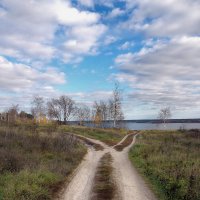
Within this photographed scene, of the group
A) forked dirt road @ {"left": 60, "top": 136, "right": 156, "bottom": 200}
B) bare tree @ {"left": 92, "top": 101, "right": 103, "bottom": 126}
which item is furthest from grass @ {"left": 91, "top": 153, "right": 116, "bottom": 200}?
bare tree @ {"left": 92, "top": 101, "right": 103, "bottom": 126}

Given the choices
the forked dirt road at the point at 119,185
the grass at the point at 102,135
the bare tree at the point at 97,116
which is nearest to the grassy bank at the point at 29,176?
the forked dirt road at the point at 119,185

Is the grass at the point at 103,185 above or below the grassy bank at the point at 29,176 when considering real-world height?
below

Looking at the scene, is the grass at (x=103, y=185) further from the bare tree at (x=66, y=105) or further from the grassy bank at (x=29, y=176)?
the bare tree at (x=66, y=105)

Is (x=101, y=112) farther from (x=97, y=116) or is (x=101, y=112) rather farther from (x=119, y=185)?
(x=119, y=185)

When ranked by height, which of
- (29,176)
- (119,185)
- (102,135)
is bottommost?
(119,185)

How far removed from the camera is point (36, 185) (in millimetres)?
11453

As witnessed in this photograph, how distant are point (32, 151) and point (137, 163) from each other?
767 centimetres

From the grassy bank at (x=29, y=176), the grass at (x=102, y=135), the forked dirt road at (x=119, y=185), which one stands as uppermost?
the grass at (x=102, y=135)

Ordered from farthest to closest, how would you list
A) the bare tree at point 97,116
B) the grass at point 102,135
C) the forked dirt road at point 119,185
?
the bare tree at point 97,116
the grass at point 102,135
the forked dirt road at point 119,185

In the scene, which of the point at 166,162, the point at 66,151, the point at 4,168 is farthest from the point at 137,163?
the point at 4,168

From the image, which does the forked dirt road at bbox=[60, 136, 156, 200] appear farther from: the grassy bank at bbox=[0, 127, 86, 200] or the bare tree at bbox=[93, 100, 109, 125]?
the bare tree at bbox=[93, 100, 109, 125]

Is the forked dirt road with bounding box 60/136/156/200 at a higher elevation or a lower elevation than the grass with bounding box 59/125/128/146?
lower

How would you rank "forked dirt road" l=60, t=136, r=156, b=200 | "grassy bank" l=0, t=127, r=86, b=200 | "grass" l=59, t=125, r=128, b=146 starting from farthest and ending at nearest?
"grass" l=59, t=125, r=128, b=146, "forked dirt road" l=60, t=136, r=156, b=200, "grassy bank" l=0, t=127, r=86, b=200

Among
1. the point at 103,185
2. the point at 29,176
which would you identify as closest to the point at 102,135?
the point at 103,185
